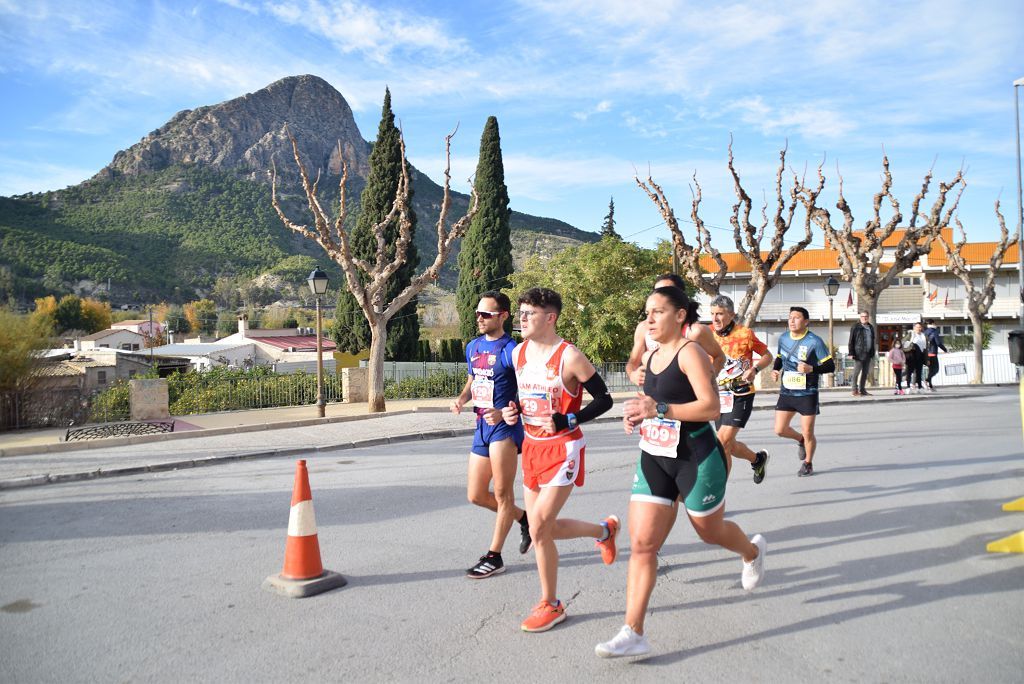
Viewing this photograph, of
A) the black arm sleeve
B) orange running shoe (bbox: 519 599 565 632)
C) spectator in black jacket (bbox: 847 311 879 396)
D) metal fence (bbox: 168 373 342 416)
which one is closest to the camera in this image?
orange running shoe (bbox: 519 599 565 632)

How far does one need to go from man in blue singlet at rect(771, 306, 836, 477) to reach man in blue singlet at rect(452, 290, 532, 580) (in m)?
4.21

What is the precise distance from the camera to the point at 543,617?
4211mm

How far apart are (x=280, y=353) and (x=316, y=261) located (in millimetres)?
45705

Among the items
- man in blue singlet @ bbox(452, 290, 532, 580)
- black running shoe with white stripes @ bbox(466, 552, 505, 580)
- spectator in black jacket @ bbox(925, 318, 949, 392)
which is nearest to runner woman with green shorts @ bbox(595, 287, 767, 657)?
man in blue singlet @ bbox(452, 290, 532, 580)

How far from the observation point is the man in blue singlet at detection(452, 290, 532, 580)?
5090 millimetres

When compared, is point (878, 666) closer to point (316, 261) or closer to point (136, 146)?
point (316, 261)

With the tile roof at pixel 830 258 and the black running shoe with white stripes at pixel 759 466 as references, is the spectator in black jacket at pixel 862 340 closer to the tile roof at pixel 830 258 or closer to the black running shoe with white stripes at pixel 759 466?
the black running shoe with white stripes at pixel 759 466

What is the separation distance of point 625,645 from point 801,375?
552 centimetres

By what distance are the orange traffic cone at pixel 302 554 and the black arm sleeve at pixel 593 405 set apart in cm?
172

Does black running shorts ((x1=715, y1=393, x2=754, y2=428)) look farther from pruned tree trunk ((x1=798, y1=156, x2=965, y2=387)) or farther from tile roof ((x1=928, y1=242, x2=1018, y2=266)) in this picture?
tile roof ((x1=928, y1=242, x2=1018, y2=266))

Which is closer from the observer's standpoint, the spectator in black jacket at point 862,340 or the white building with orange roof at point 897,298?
the spectator in black jacket at point 862,340

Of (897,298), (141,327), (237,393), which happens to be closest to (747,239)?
(237,393)

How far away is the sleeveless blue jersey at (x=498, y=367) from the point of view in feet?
17.2

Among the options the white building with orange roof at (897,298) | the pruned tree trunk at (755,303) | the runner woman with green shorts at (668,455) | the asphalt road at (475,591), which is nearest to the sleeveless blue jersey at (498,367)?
the asphalt road at (475,591)
